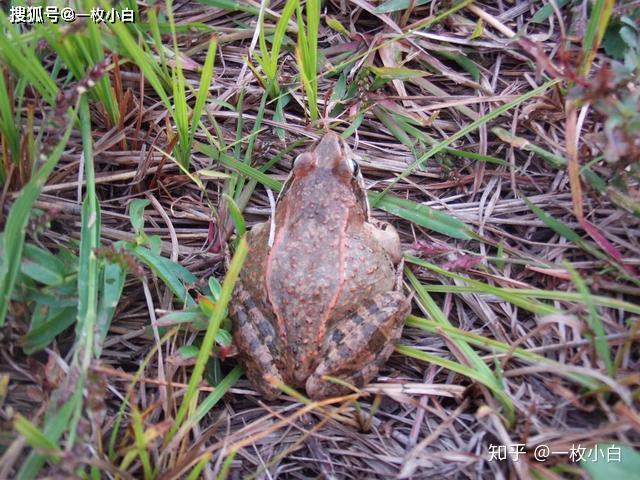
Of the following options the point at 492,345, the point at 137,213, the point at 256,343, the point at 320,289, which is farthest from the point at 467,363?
the point at 137,213

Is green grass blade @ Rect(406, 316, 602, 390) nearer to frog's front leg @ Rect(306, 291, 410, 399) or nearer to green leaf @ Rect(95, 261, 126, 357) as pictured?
frog's front leg @ Rect(306, 291, 410, 399)

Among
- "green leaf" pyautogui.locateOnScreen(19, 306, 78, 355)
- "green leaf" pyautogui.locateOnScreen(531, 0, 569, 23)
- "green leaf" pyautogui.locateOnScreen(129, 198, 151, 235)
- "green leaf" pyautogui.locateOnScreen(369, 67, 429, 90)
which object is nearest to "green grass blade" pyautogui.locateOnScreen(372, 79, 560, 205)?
"green leaf" pyautogui.locateOnScreen(369, 67, 429, 90)

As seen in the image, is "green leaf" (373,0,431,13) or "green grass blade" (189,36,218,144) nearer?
"green grass blade" (189,36,218,144)

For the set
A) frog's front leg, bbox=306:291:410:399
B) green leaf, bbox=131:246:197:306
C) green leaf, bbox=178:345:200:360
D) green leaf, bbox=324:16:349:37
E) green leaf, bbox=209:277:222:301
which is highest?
green leaf, bbox=324:16:349:37

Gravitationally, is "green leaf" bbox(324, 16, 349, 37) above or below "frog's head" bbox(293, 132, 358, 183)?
above

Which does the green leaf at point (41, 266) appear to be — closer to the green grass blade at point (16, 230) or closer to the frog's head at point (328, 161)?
the green grass blade at point (16, 230)

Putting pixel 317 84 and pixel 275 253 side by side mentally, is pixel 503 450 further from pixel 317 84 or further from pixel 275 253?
pixel 317 84

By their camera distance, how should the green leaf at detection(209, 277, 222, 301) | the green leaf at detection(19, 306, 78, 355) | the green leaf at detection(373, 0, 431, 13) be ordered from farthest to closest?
the green leaf at detection(373, 0, 431, 13)
the green leaf at detection(209, 277, 222, 301)
the green leaf at detection(19, 306, 78, 355)
